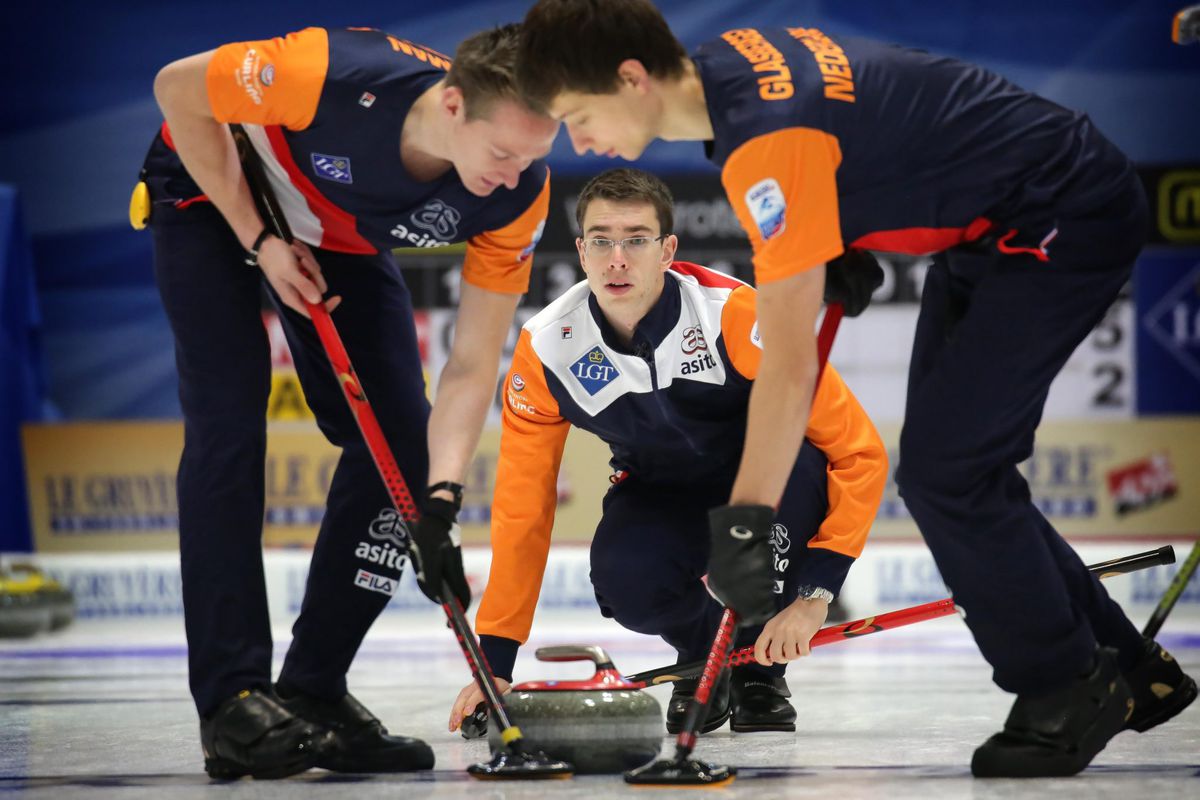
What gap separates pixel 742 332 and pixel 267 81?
1112mm

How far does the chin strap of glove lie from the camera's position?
7.86 feet

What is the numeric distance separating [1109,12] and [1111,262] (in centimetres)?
620

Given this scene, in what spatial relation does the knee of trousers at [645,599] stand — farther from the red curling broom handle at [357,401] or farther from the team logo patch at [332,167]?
the team logo patch at [332,167]

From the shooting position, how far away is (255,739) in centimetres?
232

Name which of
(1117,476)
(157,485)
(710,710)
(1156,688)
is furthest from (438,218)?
(1117,476)

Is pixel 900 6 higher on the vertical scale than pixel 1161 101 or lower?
higher

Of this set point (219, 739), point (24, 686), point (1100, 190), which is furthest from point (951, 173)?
point (24, 686)

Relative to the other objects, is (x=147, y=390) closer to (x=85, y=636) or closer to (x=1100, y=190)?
(x=85, y=636)

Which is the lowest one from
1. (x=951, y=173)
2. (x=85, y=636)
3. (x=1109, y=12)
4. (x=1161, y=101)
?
(x=85, y=636)

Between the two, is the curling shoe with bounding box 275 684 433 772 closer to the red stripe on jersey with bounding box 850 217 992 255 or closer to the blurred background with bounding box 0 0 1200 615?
the red stripe on jersey with bounding box 850 217 992 255

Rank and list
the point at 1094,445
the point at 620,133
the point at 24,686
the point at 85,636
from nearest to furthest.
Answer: the point at 620,133 → the point at 24,686 → the point at 85,636 → the point at 1094,445

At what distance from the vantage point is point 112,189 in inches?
318

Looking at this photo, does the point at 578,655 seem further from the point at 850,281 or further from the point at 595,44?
the point at 595,44

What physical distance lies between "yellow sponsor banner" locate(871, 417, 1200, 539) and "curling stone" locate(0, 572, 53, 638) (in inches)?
140
